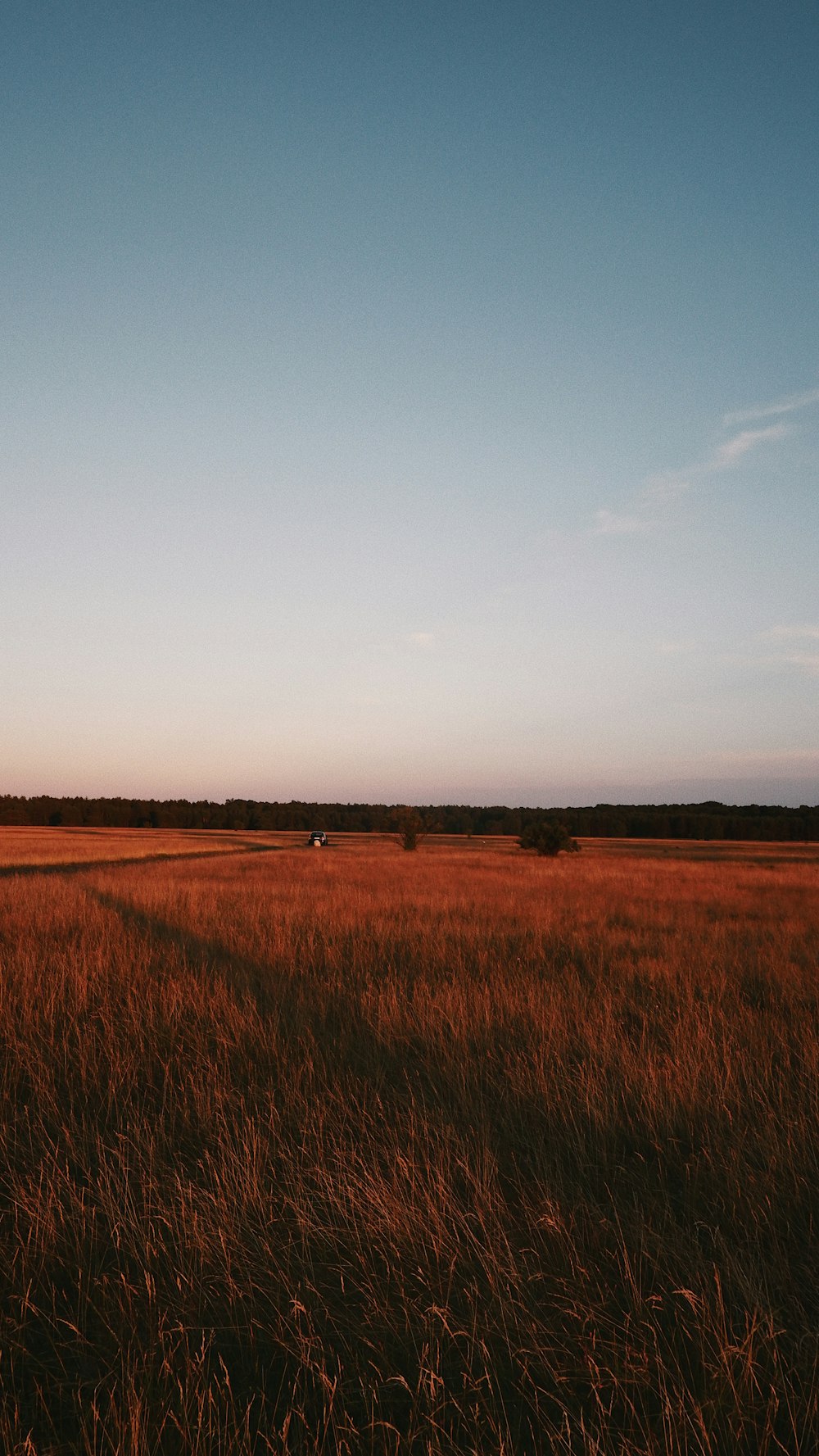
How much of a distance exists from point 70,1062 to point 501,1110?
9.60 ft

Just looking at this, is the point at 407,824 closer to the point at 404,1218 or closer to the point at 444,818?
the point at 404,1218

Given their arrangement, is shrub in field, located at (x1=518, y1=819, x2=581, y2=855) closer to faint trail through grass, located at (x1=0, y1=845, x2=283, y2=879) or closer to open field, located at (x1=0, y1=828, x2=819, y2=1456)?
faint trail through grass, located at (x1=0, y1=845, x2=283, y2=879)

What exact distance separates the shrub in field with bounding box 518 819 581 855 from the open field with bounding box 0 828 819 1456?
138ft

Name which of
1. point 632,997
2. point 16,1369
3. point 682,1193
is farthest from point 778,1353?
point 632,997

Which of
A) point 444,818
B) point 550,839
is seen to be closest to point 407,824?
point 550,839

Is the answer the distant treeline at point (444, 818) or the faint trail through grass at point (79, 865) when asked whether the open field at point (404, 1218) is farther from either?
the distant treeline at point (444, 818)

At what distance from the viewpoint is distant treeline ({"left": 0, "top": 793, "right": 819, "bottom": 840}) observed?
97688 millimetres

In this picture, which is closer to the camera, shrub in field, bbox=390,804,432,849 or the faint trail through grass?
the faint trail through grass

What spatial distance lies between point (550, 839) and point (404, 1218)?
156 ft

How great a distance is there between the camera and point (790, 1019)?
6723 millimetres

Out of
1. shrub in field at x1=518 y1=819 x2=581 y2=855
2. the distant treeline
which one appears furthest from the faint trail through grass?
the distant treeline

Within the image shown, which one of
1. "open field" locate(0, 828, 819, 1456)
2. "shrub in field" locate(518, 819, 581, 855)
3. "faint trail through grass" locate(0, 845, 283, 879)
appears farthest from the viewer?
"shrub in field" locate(518, 819, 581, 855)

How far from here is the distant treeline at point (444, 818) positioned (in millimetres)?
97688

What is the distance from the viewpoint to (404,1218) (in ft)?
9.34
